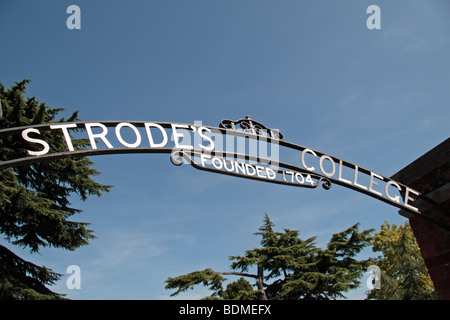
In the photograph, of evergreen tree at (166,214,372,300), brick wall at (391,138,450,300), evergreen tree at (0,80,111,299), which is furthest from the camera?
evergreen tree at (166,214,372,300)

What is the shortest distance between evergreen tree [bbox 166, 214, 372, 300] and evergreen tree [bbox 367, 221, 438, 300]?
5.12m

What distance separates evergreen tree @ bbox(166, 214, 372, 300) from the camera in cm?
1862

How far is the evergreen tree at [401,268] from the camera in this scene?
22641mm

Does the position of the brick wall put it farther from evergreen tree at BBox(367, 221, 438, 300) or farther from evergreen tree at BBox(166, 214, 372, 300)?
evergreen tree at BBox(367, 221, 438, 300)

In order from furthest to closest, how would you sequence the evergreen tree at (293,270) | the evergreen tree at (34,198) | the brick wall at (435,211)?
the evergreen tree at (293,270) < the evergreen tree at (34,198) < the brick wall at (435,211)

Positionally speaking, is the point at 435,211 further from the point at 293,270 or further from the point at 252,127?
the point at 293,270

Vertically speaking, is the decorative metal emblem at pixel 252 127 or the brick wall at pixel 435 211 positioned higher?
the decorative metal emblem at pixel 252 127

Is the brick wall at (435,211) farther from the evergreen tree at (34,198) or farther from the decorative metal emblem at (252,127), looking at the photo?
the evergreen tree at (34,198)

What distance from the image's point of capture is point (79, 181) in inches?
596

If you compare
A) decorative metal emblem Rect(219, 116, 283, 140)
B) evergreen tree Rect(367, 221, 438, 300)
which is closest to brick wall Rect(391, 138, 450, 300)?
decorative metal emblem Rect(219, 116, 283, 140)

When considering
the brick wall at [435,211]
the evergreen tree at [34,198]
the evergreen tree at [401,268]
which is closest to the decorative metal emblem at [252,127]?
the brick wall at [435,211]

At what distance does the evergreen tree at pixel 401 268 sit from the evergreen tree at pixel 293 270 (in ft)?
16.8

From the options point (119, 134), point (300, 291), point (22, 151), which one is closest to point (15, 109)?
point (22, 151)
